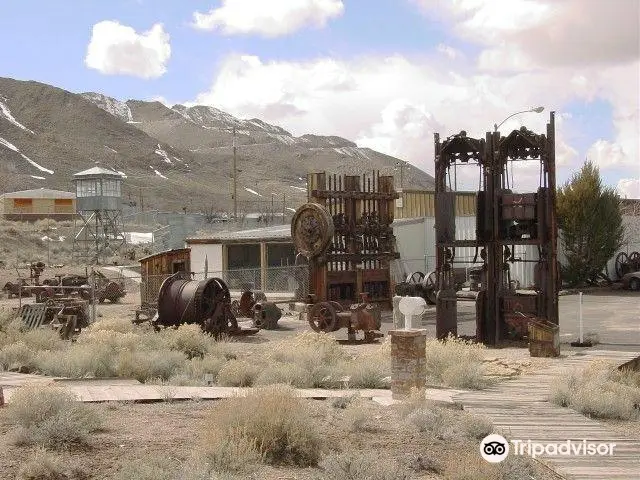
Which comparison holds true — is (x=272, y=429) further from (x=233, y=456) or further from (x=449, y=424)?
(x=449, y=424)

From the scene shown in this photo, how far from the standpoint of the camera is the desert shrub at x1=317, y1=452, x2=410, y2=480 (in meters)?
7.33

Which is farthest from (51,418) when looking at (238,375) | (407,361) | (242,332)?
(242,332)

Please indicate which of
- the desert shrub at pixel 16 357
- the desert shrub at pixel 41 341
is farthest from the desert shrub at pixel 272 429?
the desert shrub at pixel 41 341

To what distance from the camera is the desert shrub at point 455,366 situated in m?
12.5

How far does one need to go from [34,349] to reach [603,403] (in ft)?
36.7

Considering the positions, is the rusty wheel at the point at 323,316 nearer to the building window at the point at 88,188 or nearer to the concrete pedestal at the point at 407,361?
the concrete pedestal at the point at 407,361

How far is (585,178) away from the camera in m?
39.7

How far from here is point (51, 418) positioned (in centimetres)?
881

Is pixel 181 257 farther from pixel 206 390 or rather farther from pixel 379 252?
pixel 206 390

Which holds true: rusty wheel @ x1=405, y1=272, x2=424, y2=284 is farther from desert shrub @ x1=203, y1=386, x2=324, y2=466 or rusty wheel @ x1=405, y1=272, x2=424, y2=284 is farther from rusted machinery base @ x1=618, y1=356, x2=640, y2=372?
desert shrub @ x1=203, y1=386, x2=324, y2=466

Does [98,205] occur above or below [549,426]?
above

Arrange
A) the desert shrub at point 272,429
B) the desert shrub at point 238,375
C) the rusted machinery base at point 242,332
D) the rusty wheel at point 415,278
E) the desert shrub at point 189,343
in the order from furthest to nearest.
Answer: the rusty wheel at point 415,278 < the rusted machinery base at point 242,332 < the desert shrub at point 189,343 < the desert shrub at point 238,375 < the desert shrub at point 272,429

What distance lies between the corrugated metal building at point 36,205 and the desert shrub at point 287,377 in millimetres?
72197

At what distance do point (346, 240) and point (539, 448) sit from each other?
64.7ft
